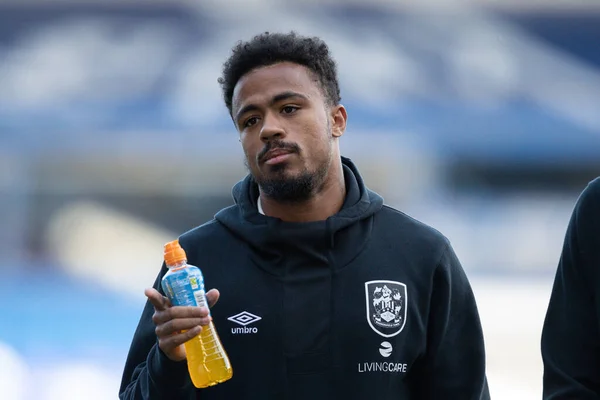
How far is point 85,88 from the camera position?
544 cm

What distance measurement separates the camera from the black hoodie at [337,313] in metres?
2.16

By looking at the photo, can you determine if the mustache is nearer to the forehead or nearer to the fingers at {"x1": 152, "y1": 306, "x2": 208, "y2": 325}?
the forehead

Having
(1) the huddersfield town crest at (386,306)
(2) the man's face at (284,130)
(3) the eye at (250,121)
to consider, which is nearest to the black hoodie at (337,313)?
(1) the huddersfield town crest at (386,306)

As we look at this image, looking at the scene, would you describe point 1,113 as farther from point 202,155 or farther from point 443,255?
point 443,255

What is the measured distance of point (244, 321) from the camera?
2.22 metres

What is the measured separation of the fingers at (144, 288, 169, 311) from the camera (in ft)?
6.20

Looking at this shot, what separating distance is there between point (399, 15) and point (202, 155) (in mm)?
1418

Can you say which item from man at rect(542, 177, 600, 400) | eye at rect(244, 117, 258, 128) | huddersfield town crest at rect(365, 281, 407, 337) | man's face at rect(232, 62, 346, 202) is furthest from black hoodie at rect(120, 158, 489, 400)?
man at rect(542, 177, 600, 400)

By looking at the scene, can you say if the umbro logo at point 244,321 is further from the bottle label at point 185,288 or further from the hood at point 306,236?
Answer: the bottle label at point 185,288

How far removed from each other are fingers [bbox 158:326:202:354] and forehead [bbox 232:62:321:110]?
64cm

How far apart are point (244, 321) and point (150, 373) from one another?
27 centimetres

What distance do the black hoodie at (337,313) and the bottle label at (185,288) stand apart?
0.25 metres

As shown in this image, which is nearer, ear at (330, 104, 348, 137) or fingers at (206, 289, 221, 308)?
fingers at (206, 289, 221, 308)

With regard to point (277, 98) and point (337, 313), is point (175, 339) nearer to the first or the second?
point (337, 313)
